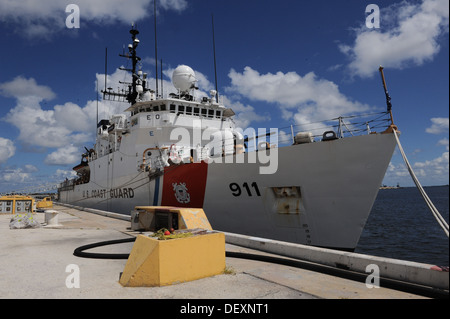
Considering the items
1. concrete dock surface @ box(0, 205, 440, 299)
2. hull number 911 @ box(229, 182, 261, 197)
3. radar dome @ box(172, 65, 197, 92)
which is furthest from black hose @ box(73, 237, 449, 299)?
radar dome @ box(172, 65, 197, 92)

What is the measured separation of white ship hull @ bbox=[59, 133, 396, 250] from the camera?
23.9ft

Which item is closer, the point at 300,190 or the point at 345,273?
the point at 345,273

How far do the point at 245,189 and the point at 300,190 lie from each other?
6.16ft

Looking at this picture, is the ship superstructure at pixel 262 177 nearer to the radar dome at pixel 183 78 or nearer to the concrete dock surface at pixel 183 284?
the radar dome at pixel 183 78

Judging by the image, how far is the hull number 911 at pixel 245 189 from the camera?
8.95 metres

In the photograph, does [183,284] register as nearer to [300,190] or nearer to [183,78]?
[300,190]

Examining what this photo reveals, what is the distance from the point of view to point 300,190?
8.18 m

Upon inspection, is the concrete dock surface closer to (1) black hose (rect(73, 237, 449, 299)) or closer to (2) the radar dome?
(1) black hose (rect(73, 237, 449, 299))

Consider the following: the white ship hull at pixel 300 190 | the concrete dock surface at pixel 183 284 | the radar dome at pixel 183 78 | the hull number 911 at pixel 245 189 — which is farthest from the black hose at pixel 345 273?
the radar dome at pixel 183 78

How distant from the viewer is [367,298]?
3.35 meters

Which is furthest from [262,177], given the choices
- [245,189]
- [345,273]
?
[345,273]

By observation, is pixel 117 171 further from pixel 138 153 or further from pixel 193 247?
pixel 193 247
